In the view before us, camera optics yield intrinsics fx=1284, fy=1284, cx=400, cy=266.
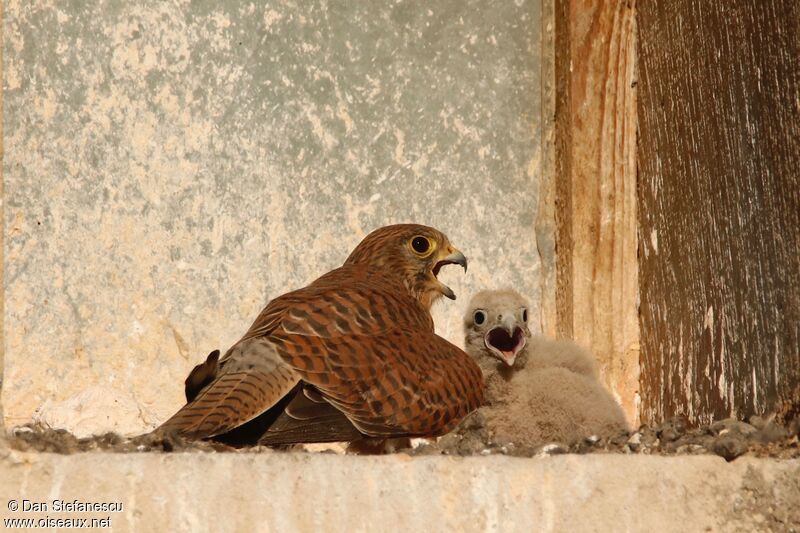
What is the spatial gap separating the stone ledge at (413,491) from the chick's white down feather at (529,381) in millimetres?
709

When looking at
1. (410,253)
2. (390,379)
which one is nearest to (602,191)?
(410,253)

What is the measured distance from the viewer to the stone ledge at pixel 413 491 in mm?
2430

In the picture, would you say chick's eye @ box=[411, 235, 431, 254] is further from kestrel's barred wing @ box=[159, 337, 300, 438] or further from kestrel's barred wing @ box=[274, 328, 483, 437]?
kestrel's barred wing @ box=[159, 337, 300, 438]

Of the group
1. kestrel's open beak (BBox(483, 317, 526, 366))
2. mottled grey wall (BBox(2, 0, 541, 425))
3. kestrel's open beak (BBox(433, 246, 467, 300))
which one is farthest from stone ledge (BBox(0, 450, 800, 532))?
mottled grey wall (BBox(2, 0, 541, 425))

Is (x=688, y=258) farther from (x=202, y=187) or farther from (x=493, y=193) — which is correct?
(x=202, y=187)

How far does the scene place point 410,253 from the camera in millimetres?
4031

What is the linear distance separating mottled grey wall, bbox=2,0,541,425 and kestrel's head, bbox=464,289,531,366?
28cm

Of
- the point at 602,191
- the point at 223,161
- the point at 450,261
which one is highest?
the point at 223,161

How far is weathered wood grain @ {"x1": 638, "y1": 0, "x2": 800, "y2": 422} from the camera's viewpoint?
10.00 feet

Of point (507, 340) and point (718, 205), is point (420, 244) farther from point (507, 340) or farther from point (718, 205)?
point (718, 205)

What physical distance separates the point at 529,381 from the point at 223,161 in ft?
4.12

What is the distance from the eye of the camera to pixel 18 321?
4008 mm

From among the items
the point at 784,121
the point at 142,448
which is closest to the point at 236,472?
the point at 142,448

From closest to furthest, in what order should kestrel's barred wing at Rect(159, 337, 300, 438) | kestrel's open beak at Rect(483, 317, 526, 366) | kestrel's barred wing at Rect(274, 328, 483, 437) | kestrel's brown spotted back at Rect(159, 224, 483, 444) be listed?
kestrel's barred wing at Rect(159, 337, 300, 438)
kestrel's brown spotted back at Rect(159, 224, 483, 444)
kestrel's barred wing at Rect(274, 328, 483, 437)
kestrel's open beak at Rect(483, 317, 526, 366)
